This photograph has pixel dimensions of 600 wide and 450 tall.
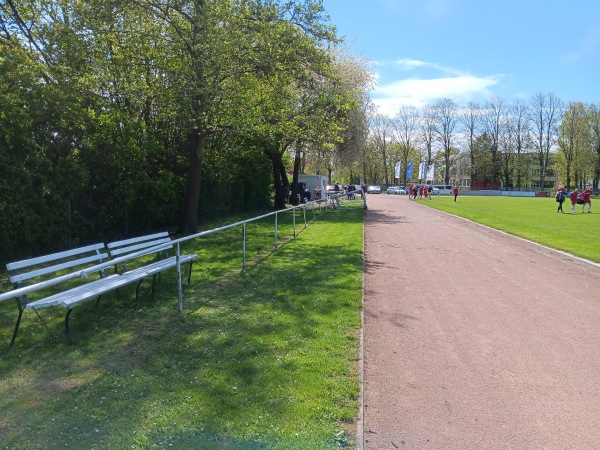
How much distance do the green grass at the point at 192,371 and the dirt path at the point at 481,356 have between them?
0.35m

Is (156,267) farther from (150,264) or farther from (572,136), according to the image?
(572,136)

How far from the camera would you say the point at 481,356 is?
17.4 ft

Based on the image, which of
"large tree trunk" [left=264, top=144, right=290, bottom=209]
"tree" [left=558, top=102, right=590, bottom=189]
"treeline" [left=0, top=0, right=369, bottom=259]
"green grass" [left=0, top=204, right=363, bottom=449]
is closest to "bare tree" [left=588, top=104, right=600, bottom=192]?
"tree" [left=558, top=102, right=590, bottom=189]

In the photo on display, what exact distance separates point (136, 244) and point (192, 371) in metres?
4.89

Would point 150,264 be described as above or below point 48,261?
below

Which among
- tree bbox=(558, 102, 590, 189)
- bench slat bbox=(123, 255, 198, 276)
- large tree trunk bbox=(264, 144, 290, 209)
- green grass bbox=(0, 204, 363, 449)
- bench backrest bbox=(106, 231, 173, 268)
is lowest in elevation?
green grass bbox=(0, 204, 363, 449)

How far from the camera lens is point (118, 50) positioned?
14523mm

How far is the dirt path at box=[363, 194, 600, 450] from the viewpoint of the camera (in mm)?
3752

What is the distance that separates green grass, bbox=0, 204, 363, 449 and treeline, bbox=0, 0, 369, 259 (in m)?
4.23

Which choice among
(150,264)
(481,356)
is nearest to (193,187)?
(150,264)

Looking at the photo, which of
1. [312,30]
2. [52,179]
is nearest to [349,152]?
[312,30]

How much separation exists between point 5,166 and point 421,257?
889 cm

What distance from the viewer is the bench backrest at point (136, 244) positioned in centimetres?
790

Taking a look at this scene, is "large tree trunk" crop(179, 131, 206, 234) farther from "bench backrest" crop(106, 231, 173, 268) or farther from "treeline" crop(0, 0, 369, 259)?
"bench backrest" crop(106, 231, 173, 268)
